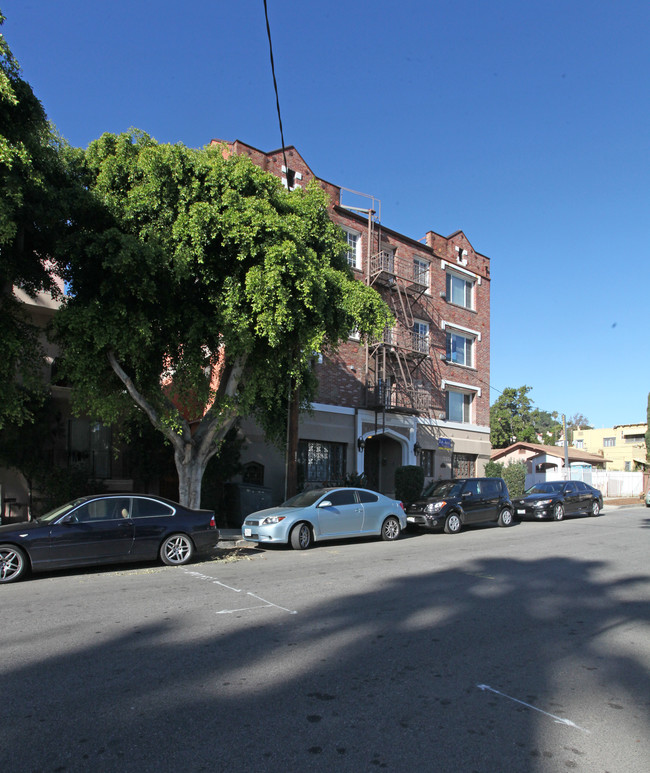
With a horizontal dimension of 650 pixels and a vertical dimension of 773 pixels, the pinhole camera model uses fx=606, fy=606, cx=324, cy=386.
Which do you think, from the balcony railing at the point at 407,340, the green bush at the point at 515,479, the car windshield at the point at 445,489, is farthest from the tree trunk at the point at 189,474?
the green bush at the point at 515,479

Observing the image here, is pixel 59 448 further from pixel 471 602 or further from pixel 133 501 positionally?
pixel 471 602

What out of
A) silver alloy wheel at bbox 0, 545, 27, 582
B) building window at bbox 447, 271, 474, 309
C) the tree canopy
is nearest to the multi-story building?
the tree canopy

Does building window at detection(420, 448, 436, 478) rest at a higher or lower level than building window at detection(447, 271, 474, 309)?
lower

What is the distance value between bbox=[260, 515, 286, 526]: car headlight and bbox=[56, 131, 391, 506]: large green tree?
207 centimetres

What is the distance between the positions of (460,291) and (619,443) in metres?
51.5

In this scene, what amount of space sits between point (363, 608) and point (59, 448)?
43.0 ft

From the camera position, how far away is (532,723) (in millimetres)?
4266

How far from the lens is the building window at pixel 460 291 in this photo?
98.7ft

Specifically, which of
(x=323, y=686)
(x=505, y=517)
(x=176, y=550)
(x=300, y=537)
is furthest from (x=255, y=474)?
(x=323, y=686)

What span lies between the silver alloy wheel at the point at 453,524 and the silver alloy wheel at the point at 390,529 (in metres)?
2.46

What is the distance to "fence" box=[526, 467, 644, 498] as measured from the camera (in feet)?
119

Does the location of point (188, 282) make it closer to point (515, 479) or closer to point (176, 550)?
point (176, 550)

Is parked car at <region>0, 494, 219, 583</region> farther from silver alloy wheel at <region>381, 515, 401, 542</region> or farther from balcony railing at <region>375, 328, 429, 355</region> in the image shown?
balcony railing at <region>375, 328, 429, 355</region>

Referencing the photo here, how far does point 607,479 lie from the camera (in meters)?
38.3
